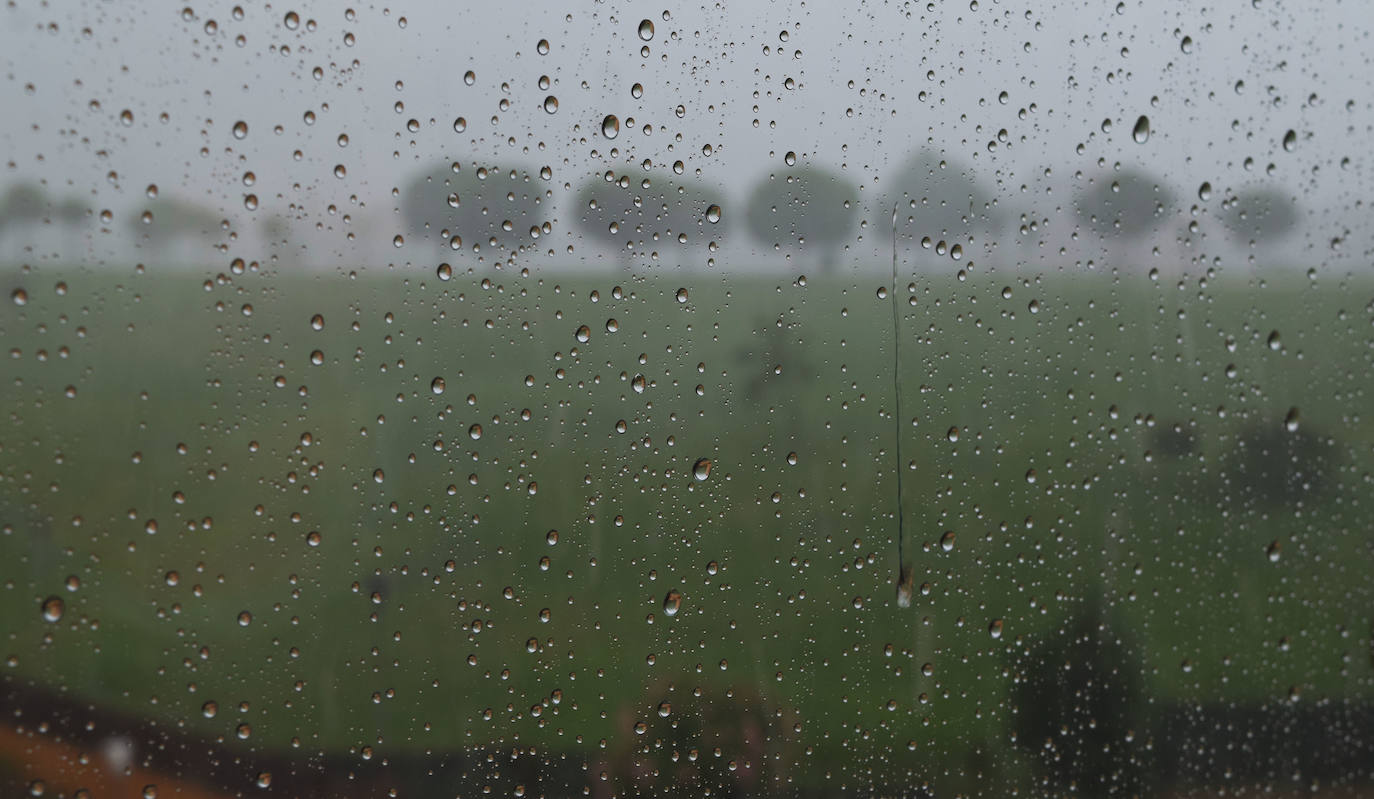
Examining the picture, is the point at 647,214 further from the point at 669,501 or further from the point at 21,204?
the point at 21,204

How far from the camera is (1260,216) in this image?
0.95 m

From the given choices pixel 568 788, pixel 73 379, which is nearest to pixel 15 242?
pixel 73 379

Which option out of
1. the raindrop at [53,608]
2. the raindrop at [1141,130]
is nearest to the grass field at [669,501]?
the raindrop at [53,608]

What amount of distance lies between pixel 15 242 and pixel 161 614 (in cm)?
33

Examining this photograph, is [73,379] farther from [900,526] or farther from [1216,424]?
[1216,424]

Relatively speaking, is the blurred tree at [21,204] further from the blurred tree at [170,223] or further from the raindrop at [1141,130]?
the raindrop at [1141,130]

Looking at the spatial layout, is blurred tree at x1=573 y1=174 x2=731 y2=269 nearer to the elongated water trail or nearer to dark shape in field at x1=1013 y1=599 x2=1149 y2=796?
the elongated water trail

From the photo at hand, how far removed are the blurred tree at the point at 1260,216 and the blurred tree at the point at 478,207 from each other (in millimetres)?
826

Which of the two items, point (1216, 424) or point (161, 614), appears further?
point (1216, 424)

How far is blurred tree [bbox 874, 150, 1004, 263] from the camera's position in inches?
33.7

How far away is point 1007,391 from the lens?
900mm

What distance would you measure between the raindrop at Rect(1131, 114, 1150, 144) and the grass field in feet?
0.55

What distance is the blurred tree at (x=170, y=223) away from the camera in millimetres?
667

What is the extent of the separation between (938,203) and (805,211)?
16cm
